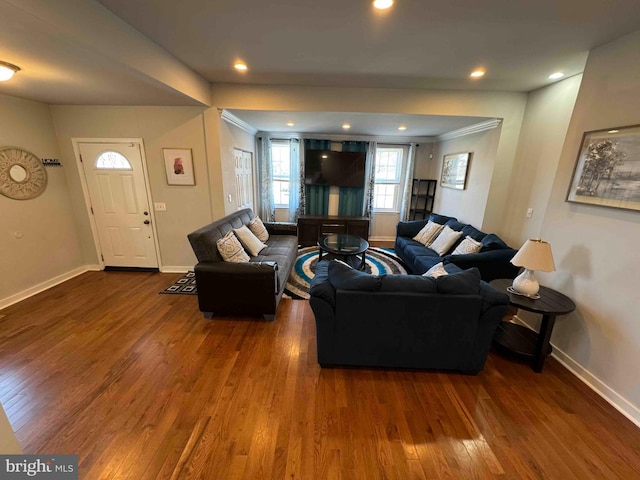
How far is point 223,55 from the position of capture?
2422 millimetres

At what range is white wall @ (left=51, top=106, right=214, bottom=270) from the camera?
342cm

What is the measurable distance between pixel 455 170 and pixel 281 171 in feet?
12.2

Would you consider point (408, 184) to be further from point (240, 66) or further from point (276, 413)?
point (276, 413)

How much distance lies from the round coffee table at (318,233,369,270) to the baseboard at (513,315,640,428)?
7.83 ft

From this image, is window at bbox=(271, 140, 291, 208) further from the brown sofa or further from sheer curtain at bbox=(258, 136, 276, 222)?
the brown sofa

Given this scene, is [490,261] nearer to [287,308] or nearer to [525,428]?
[525,428]

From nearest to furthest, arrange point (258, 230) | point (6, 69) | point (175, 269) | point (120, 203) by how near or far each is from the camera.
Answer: point (6, 69) < point (120, 203) < point (175, 269) < point (258, 230)

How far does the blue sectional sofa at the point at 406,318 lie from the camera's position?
1.90 m

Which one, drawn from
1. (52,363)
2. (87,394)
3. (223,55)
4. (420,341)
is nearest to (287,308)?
(420,341)

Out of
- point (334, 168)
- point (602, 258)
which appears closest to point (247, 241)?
point (334, 168)

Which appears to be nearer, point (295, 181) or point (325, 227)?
point (325, 227)

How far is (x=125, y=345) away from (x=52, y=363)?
19.9 inches

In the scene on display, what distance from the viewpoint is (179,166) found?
3555mm

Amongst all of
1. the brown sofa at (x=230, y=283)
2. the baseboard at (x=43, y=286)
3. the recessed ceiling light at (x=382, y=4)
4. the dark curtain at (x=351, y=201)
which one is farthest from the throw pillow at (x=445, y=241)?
the baseboard at (x=43, y=286)
